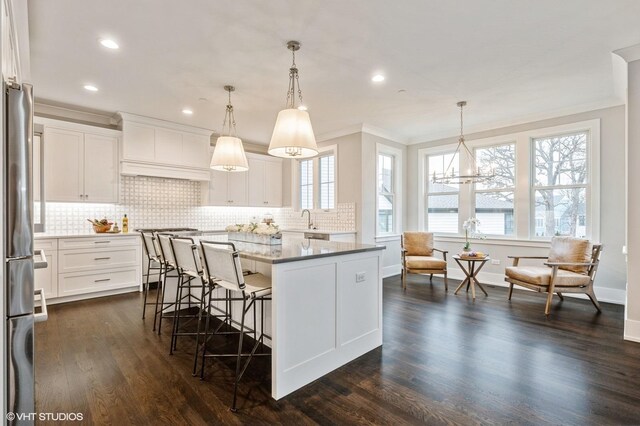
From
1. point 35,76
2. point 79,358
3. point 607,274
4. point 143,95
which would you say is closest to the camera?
point 79,358

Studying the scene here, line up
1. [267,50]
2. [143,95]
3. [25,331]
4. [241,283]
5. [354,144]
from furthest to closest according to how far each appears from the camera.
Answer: [354,144] → [143,95] → [267,50] → [241,283] → [25,331]

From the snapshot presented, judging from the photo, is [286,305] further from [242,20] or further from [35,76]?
[35,76]

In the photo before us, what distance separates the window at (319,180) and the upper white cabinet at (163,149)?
1949mm

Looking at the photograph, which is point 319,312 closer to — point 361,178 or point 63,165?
point 361,178

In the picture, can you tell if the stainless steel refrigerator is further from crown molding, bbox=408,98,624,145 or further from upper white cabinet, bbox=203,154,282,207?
crown molding, bbox=408,98,624,145

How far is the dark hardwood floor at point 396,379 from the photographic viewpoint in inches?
75.0

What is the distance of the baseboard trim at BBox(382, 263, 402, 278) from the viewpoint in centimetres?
583

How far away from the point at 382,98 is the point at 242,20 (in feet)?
7.35

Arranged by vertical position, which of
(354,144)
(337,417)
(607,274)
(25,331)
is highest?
(354,144)

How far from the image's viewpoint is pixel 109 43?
9.22 feet

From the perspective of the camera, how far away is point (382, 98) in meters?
4.20

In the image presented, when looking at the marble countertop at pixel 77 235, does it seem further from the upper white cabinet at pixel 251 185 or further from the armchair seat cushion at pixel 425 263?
the armchair seat cushion at pixel 425 263

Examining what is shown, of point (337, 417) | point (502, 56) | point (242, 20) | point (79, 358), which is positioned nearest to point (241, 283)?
point (337, 417)

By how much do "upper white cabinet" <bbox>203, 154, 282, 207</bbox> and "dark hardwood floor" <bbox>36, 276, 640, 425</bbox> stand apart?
9.57 ft
